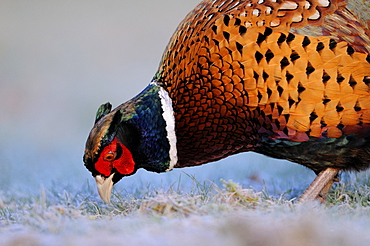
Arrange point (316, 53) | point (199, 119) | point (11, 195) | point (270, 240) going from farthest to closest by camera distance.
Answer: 1. point (11, 195)
2. point (199, 119)
3. point (316, 53)
4. point (270, 240)

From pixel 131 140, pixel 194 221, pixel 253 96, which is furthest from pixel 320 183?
pixel 194 221

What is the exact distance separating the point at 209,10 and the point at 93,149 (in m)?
0.78

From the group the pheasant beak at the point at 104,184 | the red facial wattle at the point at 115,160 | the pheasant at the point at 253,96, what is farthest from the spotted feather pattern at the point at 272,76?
the pheasant beak at the point at 104,184

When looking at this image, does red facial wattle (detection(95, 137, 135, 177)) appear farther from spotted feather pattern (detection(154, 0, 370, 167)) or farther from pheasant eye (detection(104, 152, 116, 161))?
spotted feather pattern (detection(154, 0, 370, 167))

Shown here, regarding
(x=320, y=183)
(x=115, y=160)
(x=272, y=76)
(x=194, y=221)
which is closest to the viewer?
(x=194, y=221)

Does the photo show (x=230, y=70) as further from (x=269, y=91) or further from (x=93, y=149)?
(x=93, y=149)

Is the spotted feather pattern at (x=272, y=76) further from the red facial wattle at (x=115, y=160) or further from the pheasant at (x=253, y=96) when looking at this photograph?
the red facial wattle at (x=115, y=160)

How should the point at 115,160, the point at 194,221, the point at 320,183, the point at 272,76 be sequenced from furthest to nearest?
1. the point at 320,183
2. the point at 115,160
3. the point at 272,76
4. the point at 194,221

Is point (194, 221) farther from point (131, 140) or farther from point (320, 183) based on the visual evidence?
point (320, 183)

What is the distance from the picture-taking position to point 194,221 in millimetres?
1772

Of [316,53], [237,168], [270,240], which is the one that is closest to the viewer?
[270,240]

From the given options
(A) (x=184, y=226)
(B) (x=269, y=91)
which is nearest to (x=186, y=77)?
(B) (x=269, y=91)

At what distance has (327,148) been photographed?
2.41 m

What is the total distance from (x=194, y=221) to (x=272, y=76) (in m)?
0.75
